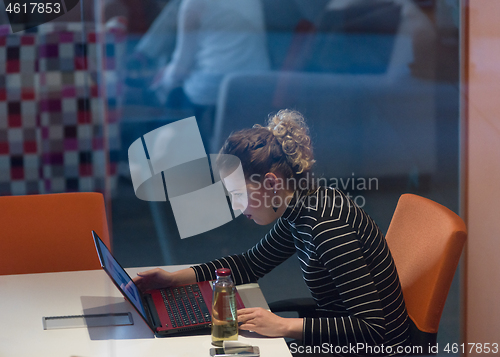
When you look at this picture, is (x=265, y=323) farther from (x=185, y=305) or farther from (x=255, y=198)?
(x=255, y=198)

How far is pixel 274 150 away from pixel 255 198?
143 millimetres

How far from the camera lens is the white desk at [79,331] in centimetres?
92

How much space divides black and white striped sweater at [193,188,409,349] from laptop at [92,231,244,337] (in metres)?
0.11

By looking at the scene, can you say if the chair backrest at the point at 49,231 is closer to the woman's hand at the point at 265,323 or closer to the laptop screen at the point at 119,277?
the laptop screen at the point at 119,277

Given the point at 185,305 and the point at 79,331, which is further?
the point at 185,305

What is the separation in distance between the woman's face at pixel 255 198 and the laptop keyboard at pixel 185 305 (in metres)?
0.25

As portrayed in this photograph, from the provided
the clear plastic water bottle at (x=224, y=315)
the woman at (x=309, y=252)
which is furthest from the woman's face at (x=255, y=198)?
the clear plastic water bottle at (x=224, y=315)

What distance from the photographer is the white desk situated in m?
0.92

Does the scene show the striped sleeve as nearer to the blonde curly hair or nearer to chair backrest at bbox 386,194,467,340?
the blonde curly hair

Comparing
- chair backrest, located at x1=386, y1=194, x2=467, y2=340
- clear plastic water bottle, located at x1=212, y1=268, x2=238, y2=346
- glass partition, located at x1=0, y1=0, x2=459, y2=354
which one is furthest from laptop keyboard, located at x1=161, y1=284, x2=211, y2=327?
glass partition, located at x1=0, y1=0, x2=459, y2=354

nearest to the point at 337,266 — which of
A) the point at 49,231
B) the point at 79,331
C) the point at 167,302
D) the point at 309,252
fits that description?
the point at 309,252

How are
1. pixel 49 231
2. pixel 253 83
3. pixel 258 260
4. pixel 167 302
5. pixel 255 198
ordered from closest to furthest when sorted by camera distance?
1. pixel 167 302
2. pixel 255 198
3. pixel 258 260
4. pixel 49 231
5. pixel 253 83

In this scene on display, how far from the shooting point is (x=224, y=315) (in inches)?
36.8

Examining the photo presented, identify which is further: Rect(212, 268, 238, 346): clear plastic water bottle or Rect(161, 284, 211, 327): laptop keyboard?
Rect(161, 284, 211, 327): laptop keyboard
